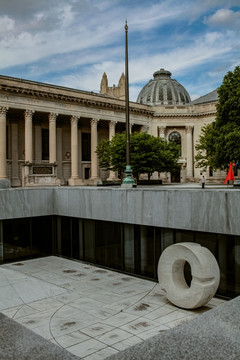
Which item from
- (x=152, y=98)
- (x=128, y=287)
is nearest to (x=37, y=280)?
(x=128, y=287)

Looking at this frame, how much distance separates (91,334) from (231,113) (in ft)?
106

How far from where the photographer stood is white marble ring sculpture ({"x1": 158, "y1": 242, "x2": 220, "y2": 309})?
36.6 feet

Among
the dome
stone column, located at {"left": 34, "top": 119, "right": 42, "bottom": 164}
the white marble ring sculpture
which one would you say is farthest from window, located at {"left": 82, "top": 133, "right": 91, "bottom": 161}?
the white marble ring sculpture

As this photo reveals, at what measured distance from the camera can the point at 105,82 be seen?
100750mm

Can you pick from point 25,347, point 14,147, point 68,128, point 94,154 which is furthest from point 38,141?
point 25,347

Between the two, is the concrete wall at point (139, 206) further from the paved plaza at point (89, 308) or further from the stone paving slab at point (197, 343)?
the stone paving slab at point (197, 343)

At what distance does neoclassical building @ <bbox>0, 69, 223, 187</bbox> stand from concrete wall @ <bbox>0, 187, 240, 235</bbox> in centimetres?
1215

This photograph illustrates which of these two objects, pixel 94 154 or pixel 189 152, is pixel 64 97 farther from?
pixel 189 152

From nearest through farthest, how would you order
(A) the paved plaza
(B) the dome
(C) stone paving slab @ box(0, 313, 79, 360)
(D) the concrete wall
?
1. (C) stone paving slab @ box(0, 313, 79, 360)
2. (A) the paved plaza
3. (D) the concrete wall
4. (B) the dome

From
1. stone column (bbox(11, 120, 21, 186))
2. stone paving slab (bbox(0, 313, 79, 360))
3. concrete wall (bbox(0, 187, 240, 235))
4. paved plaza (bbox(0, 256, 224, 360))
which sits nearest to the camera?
→ stone paving slab (bbox(0, 313, 79, 360))

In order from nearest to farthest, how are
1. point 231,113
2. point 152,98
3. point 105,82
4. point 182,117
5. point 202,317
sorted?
point 202,317 → point 231,113 → point 182,117 → point 152,98 → point 105,82

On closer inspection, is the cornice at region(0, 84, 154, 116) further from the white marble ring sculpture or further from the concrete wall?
the white marble ring sculpture

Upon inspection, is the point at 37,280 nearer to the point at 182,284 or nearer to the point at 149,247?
the point at 149,247

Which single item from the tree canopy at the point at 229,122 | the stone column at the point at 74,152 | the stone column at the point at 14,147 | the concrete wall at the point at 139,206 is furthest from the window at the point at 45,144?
the concrete wall at the point at 139,206
